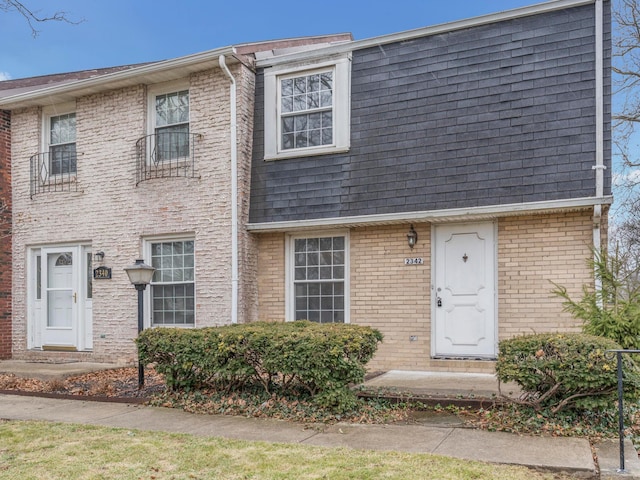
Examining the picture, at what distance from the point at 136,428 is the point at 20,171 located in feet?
26.8

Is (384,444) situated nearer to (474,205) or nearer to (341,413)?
(341,413)

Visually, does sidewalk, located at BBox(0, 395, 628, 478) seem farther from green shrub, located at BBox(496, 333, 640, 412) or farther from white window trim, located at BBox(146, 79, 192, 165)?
white window trim, located at BBox(146, 79, 192, 165)

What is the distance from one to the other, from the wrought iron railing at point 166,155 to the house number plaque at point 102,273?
1.74m

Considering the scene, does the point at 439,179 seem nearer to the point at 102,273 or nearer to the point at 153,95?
the point at 153,95

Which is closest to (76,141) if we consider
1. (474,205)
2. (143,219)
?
Answer: (143,219)

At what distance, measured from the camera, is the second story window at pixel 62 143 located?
1193 cm

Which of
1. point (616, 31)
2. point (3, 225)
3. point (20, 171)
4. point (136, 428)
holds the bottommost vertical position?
point (136, 428)

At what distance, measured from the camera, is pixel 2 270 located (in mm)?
12133

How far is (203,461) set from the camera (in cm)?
489

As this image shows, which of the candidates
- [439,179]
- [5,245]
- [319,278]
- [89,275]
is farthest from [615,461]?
[5,245]

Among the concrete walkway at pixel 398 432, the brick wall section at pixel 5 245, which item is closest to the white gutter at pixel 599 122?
the concrete walkway at pixel 398 432

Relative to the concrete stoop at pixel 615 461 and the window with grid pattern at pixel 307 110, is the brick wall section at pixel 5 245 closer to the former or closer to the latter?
the window with grid pattern at pixel 307 110

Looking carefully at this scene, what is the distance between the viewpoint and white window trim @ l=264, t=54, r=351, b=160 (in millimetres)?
9797

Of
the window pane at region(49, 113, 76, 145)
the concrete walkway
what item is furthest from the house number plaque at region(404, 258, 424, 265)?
the window pane at region(49, 113, 76, 145)
